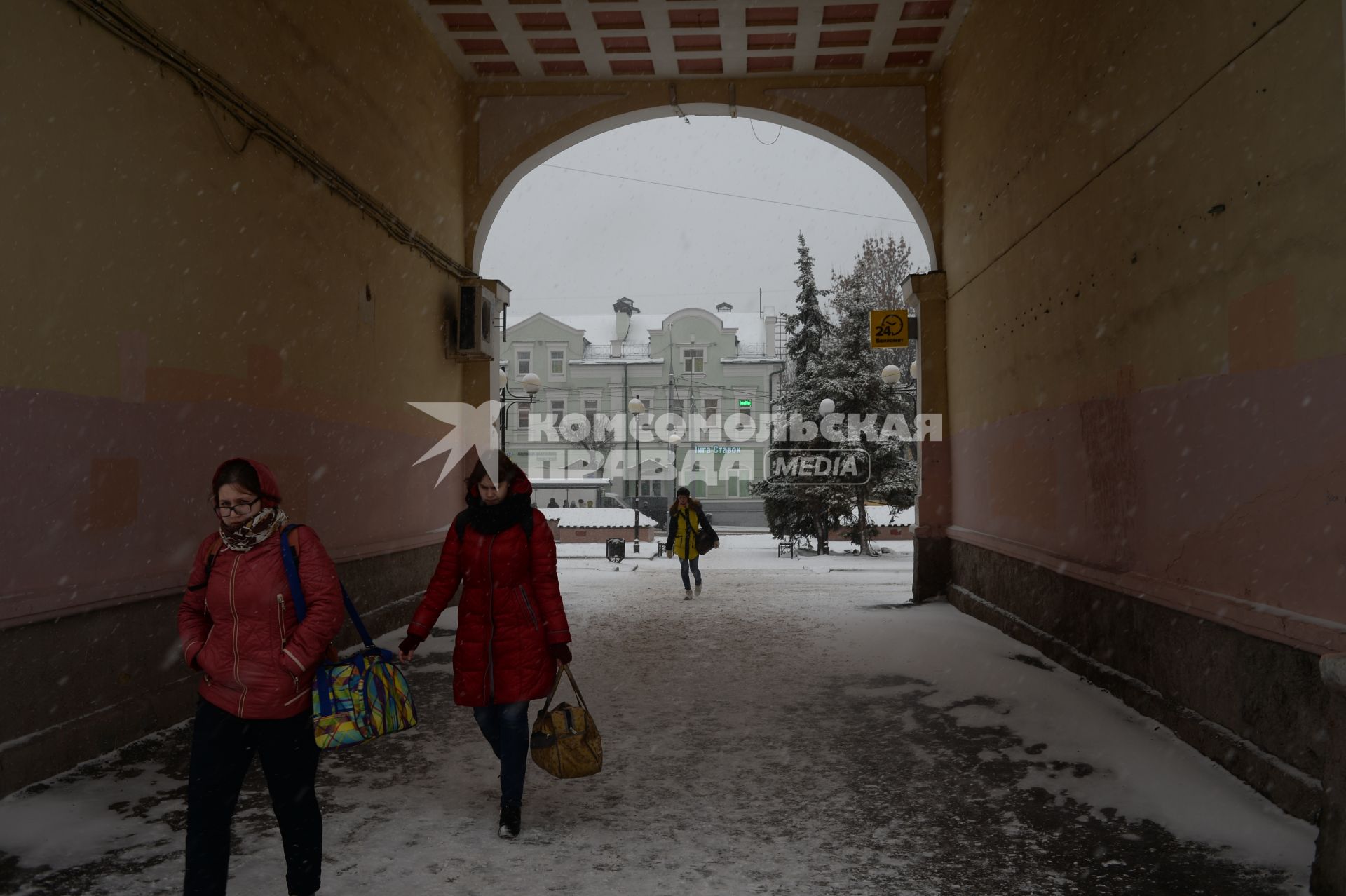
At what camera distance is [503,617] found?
4.47m

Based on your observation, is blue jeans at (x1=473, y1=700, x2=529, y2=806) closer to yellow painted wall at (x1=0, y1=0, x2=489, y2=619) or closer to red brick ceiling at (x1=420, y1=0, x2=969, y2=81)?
yellow painted wall at (x1=0, y1=0, x2=489, y2=619)

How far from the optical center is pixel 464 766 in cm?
560

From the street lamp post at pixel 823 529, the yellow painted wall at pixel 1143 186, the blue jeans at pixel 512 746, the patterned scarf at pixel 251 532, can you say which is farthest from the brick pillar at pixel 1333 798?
the street lamp post at pixel 823 529

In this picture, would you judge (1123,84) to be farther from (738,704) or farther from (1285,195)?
(738,704)

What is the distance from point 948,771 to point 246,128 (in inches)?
243

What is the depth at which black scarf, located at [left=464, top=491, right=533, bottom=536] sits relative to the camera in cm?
454

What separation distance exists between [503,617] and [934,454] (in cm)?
947

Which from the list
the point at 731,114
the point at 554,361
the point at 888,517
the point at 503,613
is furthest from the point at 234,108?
the point at 554,361

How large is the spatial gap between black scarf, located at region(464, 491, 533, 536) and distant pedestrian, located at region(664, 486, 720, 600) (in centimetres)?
993

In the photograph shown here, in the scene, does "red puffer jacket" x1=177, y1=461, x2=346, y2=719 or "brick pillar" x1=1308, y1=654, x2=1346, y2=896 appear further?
"brick pillar" x1=1308, y1=654, x2=1346, y2=896

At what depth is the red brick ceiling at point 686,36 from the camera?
1137cm

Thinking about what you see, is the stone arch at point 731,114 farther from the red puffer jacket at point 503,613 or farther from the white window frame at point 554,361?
the white window frame at point 554,361

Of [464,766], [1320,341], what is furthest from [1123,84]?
[464,766]

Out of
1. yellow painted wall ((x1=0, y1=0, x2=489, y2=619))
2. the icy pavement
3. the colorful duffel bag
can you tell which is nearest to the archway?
yellow painted wall ((x1=0, y1=0, x2=489, y2=619))
